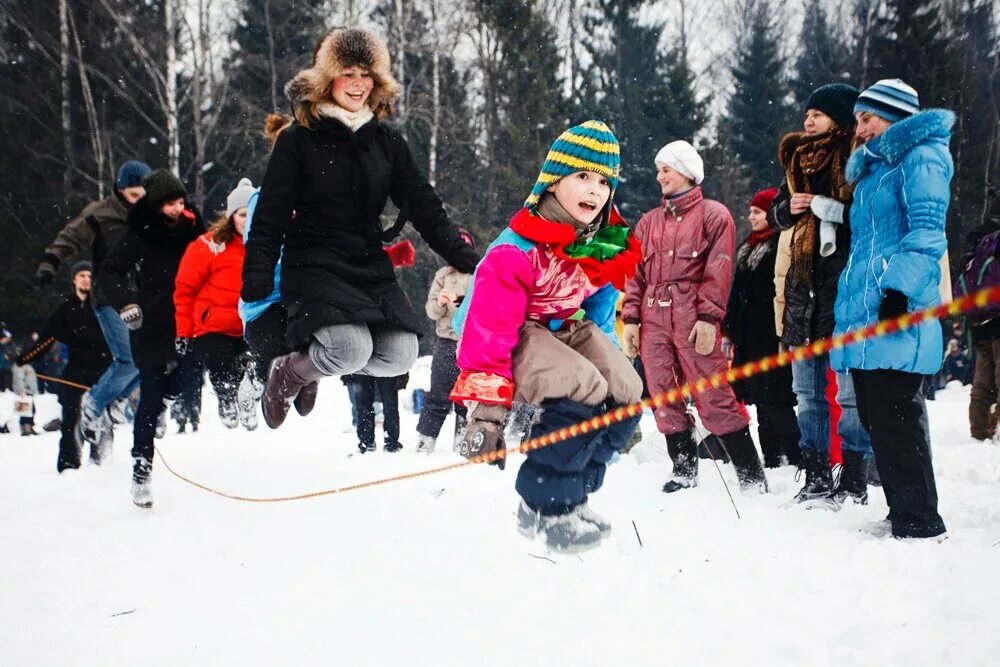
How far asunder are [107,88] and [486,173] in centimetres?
1063

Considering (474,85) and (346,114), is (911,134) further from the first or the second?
(474,85)

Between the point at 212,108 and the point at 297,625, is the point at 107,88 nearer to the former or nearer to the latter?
the point at 212,108

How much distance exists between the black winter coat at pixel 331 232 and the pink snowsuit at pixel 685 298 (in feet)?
4.61

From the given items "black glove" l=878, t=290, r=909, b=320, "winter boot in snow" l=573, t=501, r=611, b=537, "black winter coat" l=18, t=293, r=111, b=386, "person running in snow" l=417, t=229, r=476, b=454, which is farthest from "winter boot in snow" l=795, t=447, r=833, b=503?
"black winter coat" l=18, t=293, r=111, b=386

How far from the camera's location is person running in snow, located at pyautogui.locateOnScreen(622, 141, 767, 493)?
4078 millimetres

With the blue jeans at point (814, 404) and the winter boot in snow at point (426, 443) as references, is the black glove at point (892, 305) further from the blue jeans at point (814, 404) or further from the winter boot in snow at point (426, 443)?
the winter boot in snow at point (426, 443)

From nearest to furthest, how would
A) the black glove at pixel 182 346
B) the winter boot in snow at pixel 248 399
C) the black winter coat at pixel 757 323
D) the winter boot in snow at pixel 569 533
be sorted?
the winter boot in snow at pixel 569 533 < the winter boot in snow at pixel 248 399 < the black glove at pixel 182 346 < the black winter coat at pixel 757 323

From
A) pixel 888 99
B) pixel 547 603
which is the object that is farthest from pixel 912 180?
pixel 547 603

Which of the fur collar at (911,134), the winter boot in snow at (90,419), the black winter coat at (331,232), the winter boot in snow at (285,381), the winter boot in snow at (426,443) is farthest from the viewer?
the winter boot in snow at (426,443)

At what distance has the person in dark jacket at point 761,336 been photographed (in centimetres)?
462

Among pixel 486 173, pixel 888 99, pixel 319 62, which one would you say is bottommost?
pixel 888 99

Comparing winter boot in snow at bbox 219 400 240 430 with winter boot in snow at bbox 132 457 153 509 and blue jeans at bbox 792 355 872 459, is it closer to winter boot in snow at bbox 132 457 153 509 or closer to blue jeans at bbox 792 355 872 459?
winter boot in snow at bbox 132 457 153 509

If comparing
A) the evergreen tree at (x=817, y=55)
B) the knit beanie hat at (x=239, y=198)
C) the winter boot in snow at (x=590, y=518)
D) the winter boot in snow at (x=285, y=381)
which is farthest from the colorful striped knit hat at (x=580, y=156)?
the evergreen tree at (x=817, y=55)

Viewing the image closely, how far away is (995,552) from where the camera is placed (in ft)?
8.88
